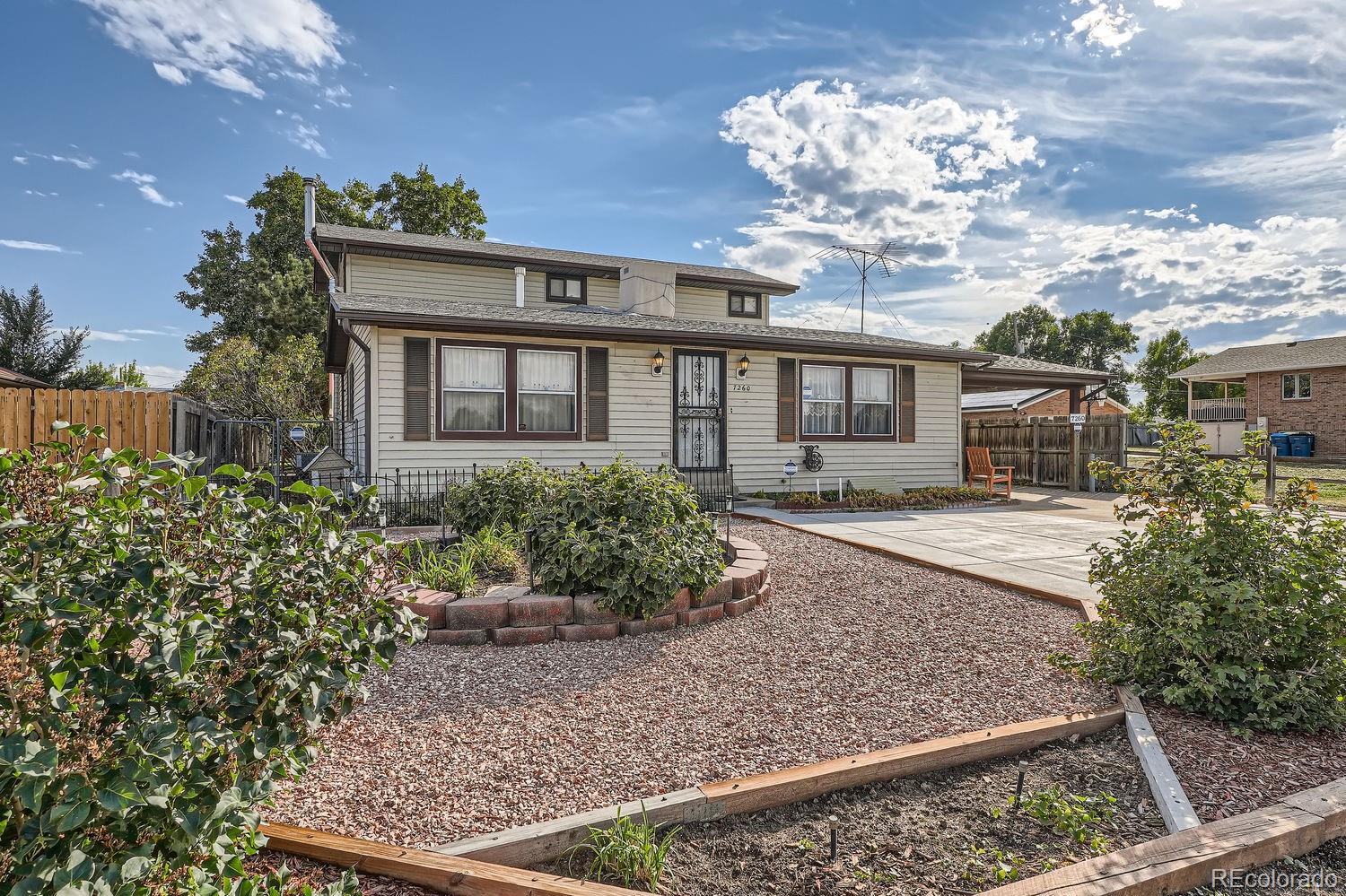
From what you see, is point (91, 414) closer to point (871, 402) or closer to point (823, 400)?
point (823, 400)

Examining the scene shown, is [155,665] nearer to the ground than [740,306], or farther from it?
nearer to the ground

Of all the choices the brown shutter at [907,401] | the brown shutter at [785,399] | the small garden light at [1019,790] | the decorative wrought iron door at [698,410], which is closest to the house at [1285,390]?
the brown shutter at [907,401]

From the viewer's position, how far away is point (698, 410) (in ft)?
37.4

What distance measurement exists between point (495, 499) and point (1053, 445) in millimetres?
14212

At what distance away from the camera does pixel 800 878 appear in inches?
76.5

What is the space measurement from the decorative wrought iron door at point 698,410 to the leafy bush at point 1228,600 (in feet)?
27.0

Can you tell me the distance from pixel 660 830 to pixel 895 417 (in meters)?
11.7

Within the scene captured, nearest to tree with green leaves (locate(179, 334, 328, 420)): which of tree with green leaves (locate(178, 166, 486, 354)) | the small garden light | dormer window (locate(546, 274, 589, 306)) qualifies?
tree with green leaves (locate(178, 166, 486, 354))

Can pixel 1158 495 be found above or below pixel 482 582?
above

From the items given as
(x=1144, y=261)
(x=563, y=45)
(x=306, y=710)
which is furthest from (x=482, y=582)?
(x=1144, y=261)

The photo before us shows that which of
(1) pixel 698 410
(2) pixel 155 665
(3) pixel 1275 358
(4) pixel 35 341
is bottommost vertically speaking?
(2) pixel 155 665

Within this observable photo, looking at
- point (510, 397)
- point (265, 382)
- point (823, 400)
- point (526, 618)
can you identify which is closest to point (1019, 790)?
point (526, 618)

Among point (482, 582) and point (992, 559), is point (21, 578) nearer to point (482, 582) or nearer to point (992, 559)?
point (482, 582)

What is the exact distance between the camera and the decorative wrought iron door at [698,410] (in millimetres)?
11297
